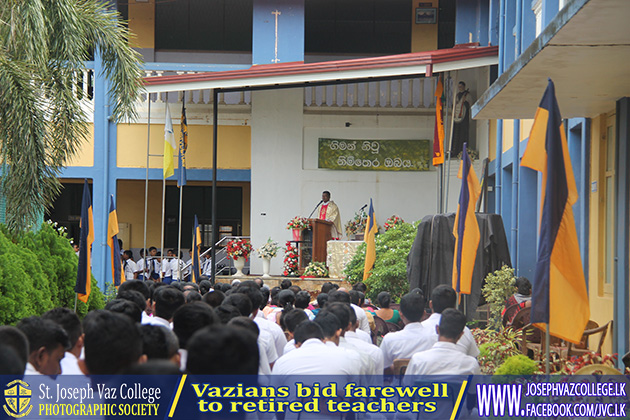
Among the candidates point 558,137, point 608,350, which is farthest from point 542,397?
point 608,350

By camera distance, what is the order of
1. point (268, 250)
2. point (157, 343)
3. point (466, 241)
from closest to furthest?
1. point (157, 343)
2. point (466, 241)
3. point (268, 250)

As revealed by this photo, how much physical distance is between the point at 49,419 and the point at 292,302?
499cm

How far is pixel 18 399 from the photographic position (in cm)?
375

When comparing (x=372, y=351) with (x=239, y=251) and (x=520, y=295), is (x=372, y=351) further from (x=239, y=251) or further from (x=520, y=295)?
(x=239, y=251)

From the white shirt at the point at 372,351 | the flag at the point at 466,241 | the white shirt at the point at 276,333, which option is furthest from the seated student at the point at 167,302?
the flag at the point at 466,241

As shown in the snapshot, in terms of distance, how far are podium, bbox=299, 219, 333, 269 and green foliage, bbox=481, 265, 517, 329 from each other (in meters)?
9.10

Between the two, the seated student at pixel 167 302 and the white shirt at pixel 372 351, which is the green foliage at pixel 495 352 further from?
the seated student at pixel 167 302

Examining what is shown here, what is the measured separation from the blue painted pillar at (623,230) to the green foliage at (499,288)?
1554mm

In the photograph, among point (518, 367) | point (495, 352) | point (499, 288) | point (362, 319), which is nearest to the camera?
point (518, 367)

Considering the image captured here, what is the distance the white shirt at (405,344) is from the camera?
23.1 feet

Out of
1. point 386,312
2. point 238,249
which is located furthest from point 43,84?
point 238,249

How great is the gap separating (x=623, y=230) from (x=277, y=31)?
14283 millimetres

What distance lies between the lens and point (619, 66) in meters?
7.35

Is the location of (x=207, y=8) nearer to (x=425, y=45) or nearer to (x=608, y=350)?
(x=425, y=45)
